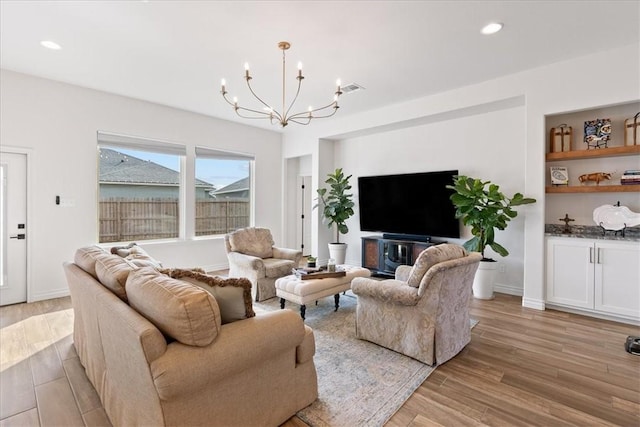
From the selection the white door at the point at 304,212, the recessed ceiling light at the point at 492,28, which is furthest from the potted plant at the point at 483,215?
the white door at the point at 304,212

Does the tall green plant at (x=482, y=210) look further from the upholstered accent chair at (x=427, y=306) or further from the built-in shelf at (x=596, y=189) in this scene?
the upholstered accent chair at (x=427, y=306)

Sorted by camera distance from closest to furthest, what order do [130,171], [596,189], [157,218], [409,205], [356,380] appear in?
[356,380] < [596,189] < [130,171] < [409,205] < [157,218]

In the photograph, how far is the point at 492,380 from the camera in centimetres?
230

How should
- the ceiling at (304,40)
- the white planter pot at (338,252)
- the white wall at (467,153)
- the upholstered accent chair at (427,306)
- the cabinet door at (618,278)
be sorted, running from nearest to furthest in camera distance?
the upholstered accent chair at (427,306) → the ceiling at (304,40) → the cabinet door at (618,278) → the white wall at (467,153) → the white planter pot at (338,252)

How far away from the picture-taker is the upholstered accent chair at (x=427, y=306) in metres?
2.44

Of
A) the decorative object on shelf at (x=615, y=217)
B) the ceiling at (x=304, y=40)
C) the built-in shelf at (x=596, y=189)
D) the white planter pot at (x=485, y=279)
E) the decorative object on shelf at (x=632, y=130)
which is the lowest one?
the white planter pot at (x=485, y=279)

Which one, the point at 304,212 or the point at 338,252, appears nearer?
the point at 338,252

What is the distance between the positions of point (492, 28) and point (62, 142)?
218 inches

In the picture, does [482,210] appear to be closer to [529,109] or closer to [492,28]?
[529,109]

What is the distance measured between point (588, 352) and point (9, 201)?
21.9 ft

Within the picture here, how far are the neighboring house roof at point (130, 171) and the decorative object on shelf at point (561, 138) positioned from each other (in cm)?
583

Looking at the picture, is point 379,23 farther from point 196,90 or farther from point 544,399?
point 544,399

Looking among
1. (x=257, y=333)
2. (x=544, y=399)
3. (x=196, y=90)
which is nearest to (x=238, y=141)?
(x=196, y=90)

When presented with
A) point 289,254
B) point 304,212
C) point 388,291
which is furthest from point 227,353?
point 304,212
